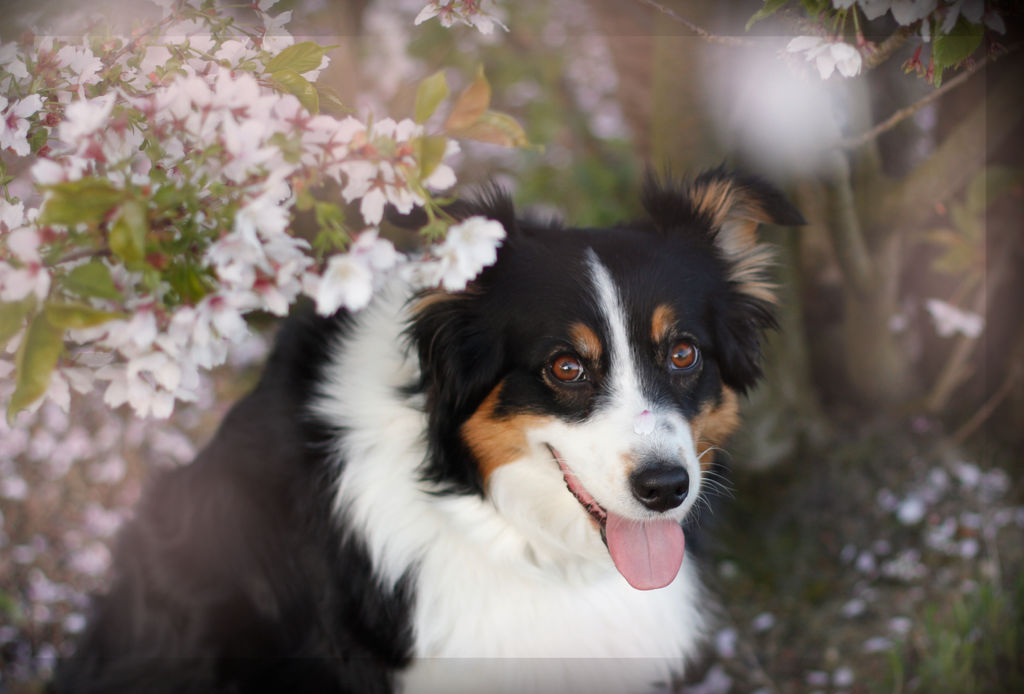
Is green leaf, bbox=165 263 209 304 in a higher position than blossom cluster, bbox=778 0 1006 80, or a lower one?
lower

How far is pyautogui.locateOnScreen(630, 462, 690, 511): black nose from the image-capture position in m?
2.05

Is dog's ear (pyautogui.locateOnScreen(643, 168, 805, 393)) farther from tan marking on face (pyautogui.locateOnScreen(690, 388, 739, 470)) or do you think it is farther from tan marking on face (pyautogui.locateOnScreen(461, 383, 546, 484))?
tan marking on face (pyautogui.locateOnScreen(461, 383, 546, 484))

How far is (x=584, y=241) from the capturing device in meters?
2.39

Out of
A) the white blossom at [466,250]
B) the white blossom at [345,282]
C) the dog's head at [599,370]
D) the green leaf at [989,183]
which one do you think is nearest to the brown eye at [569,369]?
the dog's head at [599,370]

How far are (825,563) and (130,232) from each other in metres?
3.48

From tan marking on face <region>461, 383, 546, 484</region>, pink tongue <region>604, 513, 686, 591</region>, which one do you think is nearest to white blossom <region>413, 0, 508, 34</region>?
tan marking on face <region>461, 383, 546, 484</region>

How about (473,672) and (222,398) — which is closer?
(473,672)

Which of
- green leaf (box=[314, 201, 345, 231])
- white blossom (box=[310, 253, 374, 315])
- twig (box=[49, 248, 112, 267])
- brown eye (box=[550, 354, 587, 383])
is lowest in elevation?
brown eye (box=[550, 354, 587, 383])

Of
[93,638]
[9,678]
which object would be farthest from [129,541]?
[9,678]

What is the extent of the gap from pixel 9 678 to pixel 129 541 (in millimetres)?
1105

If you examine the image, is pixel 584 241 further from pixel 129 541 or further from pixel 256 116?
pixel 129 541

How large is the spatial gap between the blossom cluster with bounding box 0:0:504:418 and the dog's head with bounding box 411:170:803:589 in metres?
0.71

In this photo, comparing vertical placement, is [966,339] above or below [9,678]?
above

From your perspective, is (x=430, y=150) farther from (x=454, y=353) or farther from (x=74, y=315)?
(x=454, y=353)
